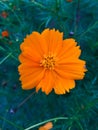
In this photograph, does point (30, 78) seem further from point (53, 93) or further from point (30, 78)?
point (53, 93)

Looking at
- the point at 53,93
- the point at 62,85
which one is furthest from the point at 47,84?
the point at 53,93

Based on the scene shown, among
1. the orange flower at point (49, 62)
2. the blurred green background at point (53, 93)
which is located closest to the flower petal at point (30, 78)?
the orange flower at point (49, 62)

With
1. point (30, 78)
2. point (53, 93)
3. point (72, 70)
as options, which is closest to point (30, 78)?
point (30, 78)

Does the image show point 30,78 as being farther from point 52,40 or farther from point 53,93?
point 53,93

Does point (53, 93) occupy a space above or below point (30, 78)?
below

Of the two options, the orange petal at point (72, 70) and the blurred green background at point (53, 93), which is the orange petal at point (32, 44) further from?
the blurred green background at point (53, 93)

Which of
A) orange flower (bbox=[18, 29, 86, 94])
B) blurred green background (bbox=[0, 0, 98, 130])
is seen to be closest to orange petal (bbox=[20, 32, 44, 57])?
orange flower (bbox=[18, 29, 86, 94])

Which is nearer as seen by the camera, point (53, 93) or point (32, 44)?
point (32, 44)

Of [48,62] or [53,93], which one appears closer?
[48,62]
